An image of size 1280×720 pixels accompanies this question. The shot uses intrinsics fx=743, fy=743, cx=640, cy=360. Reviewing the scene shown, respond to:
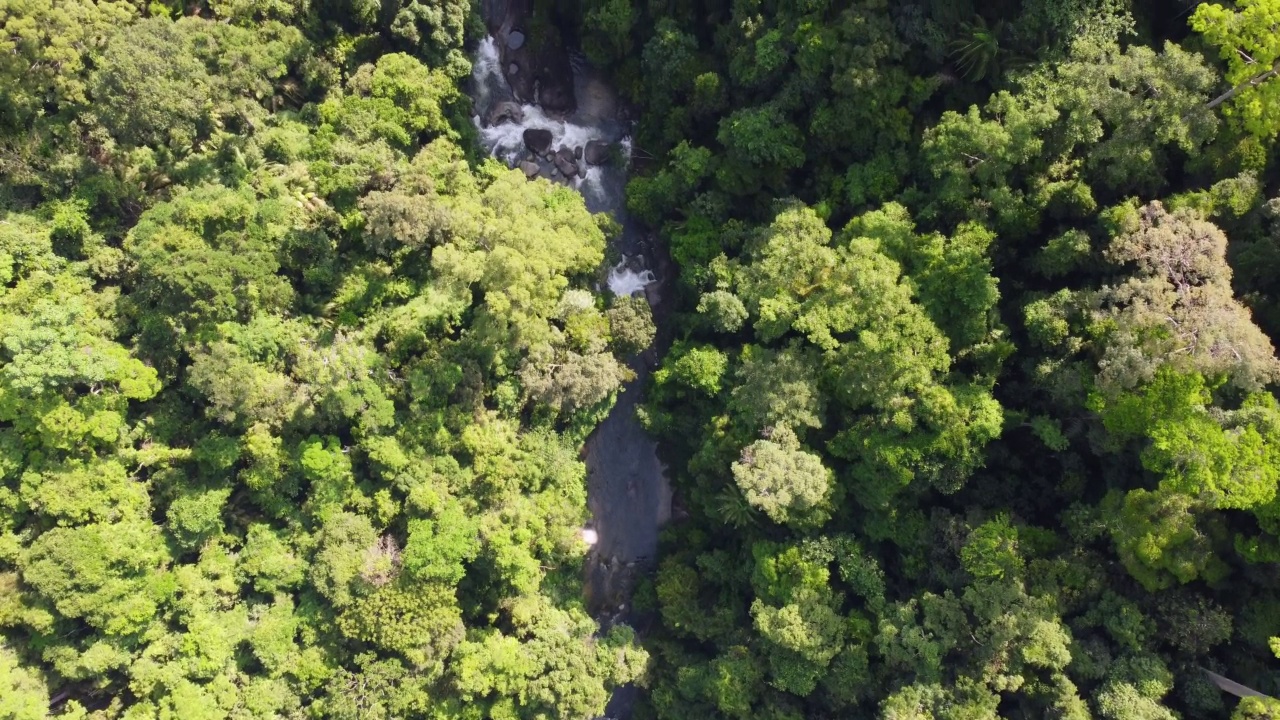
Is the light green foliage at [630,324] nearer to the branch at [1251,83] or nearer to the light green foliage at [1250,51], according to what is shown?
the branch at [1251,83]

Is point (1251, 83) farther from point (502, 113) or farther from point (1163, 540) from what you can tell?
point (502, 113)

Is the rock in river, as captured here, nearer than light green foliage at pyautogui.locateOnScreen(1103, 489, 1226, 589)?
No

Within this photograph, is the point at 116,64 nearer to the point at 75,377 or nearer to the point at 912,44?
the point at 75,377

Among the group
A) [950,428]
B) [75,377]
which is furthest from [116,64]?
[950,428]

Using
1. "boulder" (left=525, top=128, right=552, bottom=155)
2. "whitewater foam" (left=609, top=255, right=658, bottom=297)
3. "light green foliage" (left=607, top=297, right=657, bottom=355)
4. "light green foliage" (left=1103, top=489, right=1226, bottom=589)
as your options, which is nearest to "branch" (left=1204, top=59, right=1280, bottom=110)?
"light green foliage" (left=1103, top=489, right=1226, bottom=589)

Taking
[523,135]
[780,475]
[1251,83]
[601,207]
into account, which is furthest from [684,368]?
[1251,83]

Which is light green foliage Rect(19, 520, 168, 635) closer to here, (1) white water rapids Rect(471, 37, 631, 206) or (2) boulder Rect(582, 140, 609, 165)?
(1) white water rapids Rect(471, 37, 631, 206)

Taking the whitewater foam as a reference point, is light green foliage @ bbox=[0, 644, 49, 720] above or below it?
below
